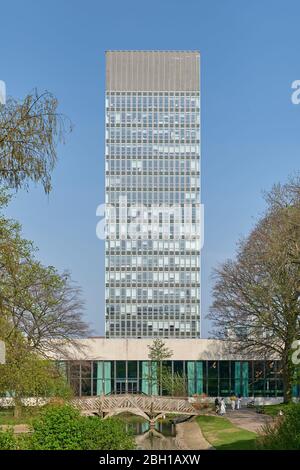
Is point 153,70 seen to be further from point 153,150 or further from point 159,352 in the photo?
point 159,352

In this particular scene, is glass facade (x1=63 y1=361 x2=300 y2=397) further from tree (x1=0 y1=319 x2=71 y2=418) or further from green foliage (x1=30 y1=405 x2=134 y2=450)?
green foliage (x1=30 y1=405 x2=134 y2=450)

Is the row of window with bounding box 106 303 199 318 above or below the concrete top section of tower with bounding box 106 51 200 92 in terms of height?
below

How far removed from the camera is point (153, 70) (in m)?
126

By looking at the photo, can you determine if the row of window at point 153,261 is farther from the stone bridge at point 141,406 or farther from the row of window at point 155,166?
the stone bridge at point 141,406

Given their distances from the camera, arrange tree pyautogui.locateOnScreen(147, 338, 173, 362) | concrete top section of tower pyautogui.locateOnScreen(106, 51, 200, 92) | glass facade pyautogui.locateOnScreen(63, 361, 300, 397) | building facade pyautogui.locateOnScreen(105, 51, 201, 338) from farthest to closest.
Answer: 1. concrete top section of tower pyautogui.locateOnScreen(106, 51, 200, 92)
2. building facade pyautogui.locateOnScreen(105, 51, 201, 338)
3. glass facade pyautogui.locateOnScreen(63, 361, 300, 397)
4. tree pyautogui.locateOnScreen(147, 338, 173, 362)

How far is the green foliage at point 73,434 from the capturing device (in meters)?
16.5

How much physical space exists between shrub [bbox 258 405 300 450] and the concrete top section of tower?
10817cm

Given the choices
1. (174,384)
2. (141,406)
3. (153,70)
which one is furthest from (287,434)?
(153,70)

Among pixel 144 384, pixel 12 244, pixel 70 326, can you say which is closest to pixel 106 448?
pixel 12 244

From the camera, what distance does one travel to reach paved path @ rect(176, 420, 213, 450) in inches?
1447

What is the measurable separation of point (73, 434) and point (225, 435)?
22554mm

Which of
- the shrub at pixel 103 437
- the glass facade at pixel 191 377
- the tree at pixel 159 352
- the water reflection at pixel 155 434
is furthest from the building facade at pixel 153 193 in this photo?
the shrub at pixel 103 437

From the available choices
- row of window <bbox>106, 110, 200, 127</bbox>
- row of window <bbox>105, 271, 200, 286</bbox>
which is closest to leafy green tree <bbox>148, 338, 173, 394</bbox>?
row of window <bbox>105, 271, 200, 286</bbox>

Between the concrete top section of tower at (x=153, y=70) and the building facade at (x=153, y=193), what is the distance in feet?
0.54
